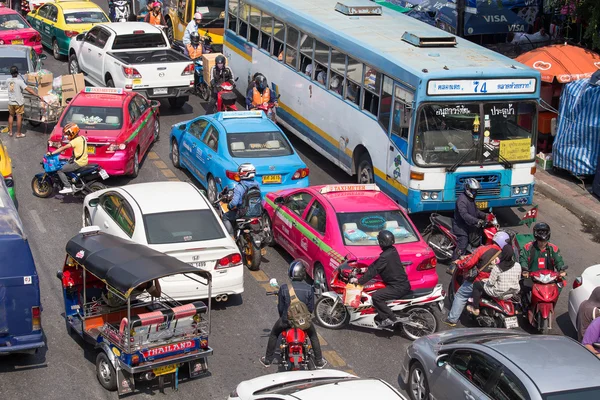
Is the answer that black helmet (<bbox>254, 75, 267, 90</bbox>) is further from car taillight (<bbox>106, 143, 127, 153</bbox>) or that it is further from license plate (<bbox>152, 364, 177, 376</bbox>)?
license plate (<bbox>152, 364, 177, 376</bbox>)

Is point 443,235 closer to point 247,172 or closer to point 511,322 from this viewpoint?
point 511,322

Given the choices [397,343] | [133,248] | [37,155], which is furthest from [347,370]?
[37,155]

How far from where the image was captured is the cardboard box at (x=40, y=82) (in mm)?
22375

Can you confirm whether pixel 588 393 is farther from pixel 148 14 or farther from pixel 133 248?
pixel 148 14

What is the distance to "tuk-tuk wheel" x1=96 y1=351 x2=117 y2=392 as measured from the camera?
1175 centimetres

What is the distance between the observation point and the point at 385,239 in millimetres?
13383

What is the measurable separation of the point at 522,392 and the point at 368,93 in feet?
31.1

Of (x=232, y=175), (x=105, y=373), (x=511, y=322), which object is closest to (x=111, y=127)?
(x=232, y=175)

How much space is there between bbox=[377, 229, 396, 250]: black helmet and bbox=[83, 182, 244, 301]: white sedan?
2.12 meters

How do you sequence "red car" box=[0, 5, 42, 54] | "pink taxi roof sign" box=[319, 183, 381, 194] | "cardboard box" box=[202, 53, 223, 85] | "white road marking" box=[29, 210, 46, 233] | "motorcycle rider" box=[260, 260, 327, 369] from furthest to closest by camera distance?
"red car" box=[0, 5, 42, 54] → "cardboard box" box=[202, 53, 223, 85] → "white road marking" box=[29, 210, 46, 233] → "pink taxi roof sign" box=[319, 183, 381, 194] → "motorcycle rider" box=[260, 260, 327, 369]

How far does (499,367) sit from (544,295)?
12.2 ft

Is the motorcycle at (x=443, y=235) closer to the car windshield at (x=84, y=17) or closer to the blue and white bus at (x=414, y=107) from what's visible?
the blue and white bus at (x=414, y=107)

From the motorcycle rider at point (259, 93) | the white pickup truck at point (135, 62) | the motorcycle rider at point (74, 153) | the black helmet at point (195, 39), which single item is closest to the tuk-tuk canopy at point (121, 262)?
the motorcycle rider at point (74, 153)

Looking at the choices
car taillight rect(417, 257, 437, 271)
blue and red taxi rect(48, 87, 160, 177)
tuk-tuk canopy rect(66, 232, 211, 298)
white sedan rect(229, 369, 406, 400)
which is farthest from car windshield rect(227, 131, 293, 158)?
white sedan rect(229, 369, 406, 400)
